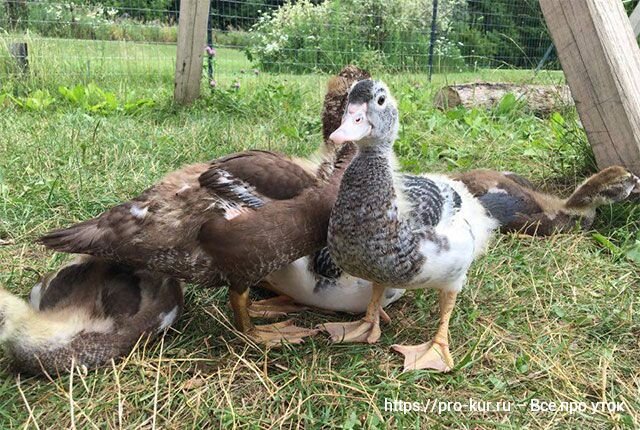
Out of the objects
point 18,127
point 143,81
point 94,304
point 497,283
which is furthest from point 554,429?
point 143,81

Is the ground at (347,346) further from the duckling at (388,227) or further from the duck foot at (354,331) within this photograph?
the duckling at (388,227)

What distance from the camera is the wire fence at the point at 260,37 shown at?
628 cm

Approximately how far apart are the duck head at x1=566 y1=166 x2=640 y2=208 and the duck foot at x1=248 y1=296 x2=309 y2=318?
1823 mm

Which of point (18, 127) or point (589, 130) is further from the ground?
point (589, 130)

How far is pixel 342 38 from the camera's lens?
8.34 meters

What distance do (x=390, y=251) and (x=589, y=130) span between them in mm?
1912

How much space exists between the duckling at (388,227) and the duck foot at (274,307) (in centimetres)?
39

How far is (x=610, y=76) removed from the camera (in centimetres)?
306

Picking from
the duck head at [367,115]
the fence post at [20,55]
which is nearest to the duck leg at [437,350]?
the duck head at [367,115]

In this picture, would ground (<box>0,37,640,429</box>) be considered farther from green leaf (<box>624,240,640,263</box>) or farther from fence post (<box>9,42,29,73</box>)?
fence post (<box>9,42,29,73</box>)

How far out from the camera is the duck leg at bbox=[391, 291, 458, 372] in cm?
213

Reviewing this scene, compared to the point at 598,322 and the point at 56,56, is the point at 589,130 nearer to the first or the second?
the point at 598,322

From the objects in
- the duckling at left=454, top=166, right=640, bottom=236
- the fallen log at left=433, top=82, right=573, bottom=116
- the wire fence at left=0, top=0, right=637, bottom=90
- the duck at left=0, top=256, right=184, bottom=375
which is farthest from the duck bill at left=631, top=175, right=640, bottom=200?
the wire fence at left=0, top=0, right=637, bottom=90

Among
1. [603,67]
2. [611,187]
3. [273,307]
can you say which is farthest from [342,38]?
[273,307]
